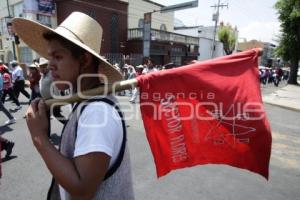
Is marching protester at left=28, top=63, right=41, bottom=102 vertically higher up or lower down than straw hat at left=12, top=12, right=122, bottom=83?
lower down

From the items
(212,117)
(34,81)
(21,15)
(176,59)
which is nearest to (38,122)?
(212,117)

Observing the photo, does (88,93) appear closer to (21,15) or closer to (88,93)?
(88,93)

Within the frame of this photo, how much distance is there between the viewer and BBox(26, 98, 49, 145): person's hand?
128cm

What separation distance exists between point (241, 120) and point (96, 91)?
97cm

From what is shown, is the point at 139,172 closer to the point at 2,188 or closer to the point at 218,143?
the point at 2,188

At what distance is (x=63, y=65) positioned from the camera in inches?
54.2

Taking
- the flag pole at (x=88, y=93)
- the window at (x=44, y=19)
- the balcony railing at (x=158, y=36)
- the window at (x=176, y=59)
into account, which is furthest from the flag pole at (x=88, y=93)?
the window at (x=176, y=59)

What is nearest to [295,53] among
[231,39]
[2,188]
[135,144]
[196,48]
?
[196,48]

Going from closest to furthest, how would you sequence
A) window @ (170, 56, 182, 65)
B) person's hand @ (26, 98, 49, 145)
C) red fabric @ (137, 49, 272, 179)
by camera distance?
person's hand @ (26, 98, 49, 145) < red fabric @ (137, 49, 272, 179) < window @ (170, 56, 182, 65)

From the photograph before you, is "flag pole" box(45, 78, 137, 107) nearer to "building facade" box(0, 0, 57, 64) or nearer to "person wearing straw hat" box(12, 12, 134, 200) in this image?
"person wearing straw hat" box(12, 12, 134, 200)

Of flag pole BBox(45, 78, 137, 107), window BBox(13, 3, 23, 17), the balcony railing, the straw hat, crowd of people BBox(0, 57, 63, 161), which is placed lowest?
crowd of people BBox(0, 57, 63, 161)

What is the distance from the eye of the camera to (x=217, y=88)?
1.82 metres

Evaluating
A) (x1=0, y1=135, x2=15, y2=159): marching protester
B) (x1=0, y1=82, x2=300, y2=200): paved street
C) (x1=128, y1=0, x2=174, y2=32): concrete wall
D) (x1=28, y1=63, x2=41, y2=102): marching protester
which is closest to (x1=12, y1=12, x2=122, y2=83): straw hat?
(x1=0, y1=82, x2=300, y2=200): paved street

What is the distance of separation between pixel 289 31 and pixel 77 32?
3029cm
